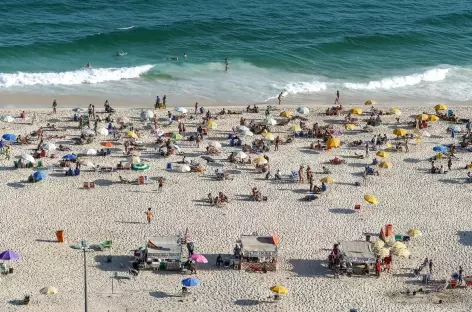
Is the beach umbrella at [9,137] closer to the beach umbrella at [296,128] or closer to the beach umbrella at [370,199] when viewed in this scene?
the beach umbrella at [296,128]

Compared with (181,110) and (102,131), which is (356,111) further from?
(102,131)

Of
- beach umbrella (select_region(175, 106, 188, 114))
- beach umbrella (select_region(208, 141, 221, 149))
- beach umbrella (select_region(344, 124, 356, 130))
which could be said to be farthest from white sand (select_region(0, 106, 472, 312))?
beach umbrella (select_region(175, 106, 188, 114))

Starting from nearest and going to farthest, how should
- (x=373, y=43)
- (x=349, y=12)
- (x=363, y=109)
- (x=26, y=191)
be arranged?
(x=26, y=191), (x=363, y=109), (x=373, y=43), (x=349, y=12)

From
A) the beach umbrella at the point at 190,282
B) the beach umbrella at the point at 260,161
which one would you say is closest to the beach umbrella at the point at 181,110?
the beach umbrella at the point at 260,161

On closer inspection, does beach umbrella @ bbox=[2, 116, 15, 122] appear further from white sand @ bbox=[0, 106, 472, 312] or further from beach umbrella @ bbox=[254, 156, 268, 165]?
beach umbrella @ bbox=[254, 156, 268, 165]

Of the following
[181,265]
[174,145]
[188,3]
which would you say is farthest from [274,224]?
[188,3]

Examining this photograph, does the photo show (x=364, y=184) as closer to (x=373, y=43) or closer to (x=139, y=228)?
(x=139, y=228)

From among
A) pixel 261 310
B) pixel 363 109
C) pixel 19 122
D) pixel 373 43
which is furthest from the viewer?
pixel 373 43
